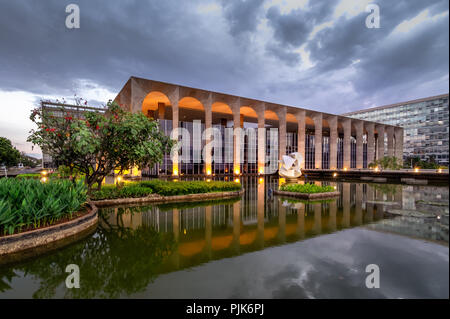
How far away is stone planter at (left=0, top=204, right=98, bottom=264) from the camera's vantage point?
589 centimetres

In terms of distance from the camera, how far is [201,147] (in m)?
39.9

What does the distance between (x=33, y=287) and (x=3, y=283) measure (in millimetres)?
832

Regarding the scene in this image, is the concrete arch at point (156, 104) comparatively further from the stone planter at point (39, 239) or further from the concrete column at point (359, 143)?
the concrete column at point (359, 143)

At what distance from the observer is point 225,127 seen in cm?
4647

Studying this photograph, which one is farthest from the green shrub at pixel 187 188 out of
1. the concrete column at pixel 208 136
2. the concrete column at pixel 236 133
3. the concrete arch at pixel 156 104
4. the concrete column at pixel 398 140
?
the concrete column at pixel 398 140

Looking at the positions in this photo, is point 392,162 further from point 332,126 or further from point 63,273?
point 63,273

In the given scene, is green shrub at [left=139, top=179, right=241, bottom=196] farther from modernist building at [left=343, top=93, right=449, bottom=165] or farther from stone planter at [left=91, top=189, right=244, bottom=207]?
modernist building at [left=343, top=93, right=449, bottom=165]

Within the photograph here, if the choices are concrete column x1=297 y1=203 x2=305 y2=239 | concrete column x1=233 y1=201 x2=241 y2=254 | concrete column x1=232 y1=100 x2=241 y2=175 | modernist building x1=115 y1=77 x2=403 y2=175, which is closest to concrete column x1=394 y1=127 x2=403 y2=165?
modernist building x1=115 y1=77 x2=403 y2=175

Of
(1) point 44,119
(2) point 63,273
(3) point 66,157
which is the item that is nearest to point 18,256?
(2) point 63,273

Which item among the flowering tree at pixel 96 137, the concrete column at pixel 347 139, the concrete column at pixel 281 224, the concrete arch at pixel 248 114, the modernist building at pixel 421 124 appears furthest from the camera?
the modernist building at pixel 421 124

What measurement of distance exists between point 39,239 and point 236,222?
7002 mm

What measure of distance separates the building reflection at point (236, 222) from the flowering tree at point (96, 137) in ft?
11.6

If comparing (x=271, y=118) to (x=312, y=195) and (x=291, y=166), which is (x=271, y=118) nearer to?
(x=291, y=166)

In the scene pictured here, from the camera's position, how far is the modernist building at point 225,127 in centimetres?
3372
